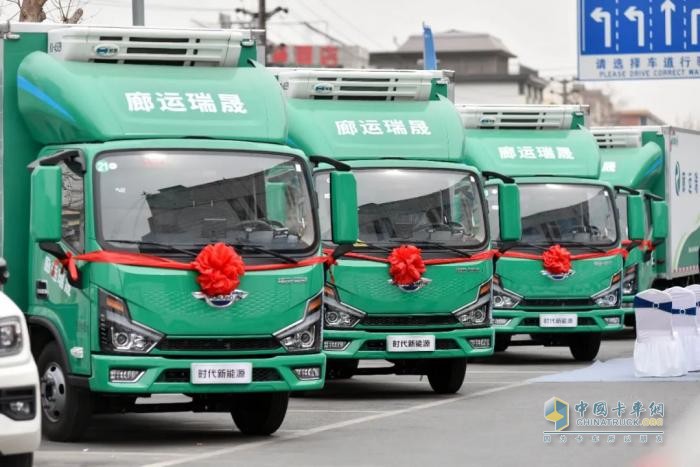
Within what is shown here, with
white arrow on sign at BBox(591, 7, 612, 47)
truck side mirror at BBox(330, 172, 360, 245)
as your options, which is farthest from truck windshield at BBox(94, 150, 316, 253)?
white arrow on sign at BBox(591, 7, 612, 47)

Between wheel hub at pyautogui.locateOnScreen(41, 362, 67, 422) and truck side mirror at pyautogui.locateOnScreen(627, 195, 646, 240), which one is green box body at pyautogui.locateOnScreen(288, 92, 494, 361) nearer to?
wheel hub at pyautogui.locateOnScreen(41, 362, 67, 422)

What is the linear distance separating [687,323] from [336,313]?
188 inches

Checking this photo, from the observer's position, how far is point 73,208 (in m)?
12.4

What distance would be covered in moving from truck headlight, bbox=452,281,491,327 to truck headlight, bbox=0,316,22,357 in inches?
302

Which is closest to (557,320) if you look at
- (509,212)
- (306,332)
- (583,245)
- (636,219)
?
(583,245)

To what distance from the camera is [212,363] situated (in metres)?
12.3

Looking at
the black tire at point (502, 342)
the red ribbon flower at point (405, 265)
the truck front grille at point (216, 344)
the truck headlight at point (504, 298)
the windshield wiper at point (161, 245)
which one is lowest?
the black tire at point (502, 342)

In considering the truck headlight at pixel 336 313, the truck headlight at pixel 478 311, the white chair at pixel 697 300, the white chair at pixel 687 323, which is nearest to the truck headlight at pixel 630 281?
the white chair at pixel 697 300

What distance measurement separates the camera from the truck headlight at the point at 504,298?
2114 centimetres

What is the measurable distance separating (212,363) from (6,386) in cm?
319

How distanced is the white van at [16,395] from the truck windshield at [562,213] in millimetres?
12223

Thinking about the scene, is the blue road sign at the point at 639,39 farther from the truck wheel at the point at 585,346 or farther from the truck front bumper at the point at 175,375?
the truck front bumper at the point at 175,375

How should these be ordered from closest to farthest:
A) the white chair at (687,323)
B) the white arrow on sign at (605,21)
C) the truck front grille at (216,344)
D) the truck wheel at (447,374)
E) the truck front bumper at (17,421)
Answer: the truck front bumper at (17,421) < the truck front grille at (216,344) < the truck wheel at (447,374) < the white chair at (687,323) < the white arrow on sign at (605,21)

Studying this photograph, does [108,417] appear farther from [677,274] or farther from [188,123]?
[677,274]
